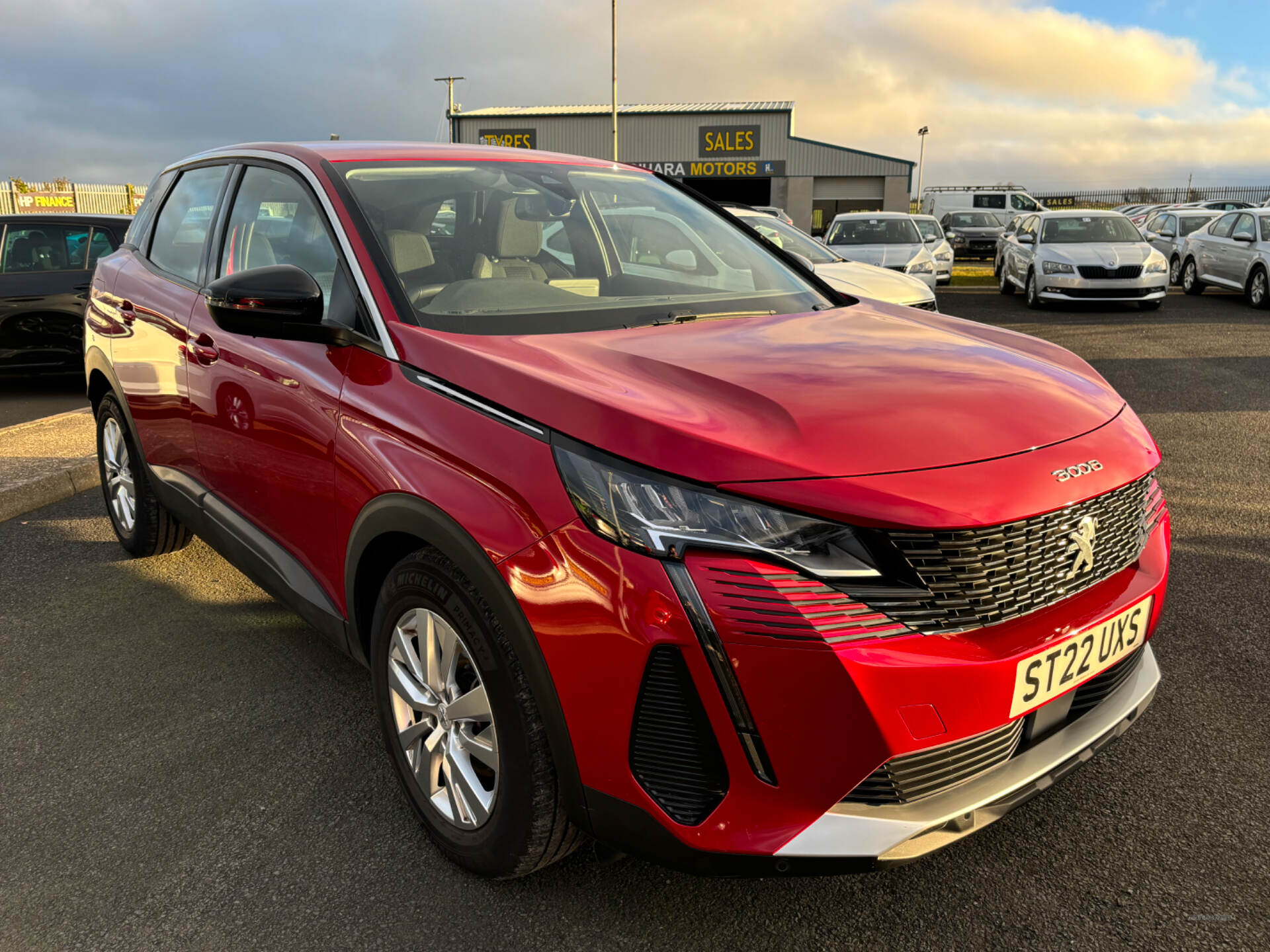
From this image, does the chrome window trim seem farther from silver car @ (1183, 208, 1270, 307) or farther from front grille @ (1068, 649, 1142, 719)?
silver car @ (1183, 208, 1270, 307)

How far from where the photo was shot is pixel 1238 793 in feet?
8.49

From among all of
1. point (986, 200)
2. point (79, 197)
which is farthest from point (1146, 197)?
point (79, 197)

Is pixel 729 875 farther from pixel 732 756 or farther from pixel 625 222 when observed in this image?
pixel 625 222

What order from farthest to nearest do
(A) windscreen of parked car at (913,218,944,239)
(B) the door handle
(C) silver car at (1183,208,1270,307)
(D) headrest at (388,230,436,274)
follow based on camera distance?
(A) windscreen of parked car at (913,218,944,239) < (C) silver car at (1183,208,1270,307) < (B) the door handle < (D) headrest at (388,230,436,274)

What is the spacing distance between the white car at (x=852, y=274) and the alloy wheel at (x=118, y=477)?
15.0 feet

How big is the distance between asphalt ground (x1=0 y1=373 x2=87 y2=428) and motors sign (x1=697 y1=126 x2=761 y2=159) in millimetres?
39434

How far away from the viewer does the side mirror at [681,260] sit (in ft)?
10.6

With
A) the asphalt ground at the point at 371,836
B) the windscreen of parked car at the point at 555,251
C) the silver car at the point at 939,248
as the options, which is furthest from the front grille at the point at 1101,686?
the silver car at the point at 939,248

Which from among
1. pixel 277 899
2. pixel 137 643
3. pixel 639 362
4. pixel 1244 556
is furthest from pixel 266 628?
pixel 1244 556

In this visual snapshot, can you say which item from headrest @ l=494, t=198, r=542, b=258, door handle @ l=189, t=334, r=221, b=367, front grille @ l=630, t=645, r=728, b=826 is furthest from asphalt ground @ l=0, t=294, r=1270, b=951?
headrest @ l=494, t=198, r=542, b=258

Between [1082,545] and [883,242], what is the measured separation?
13650 mm

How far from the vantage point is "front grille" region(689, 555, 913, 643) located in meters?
1.68

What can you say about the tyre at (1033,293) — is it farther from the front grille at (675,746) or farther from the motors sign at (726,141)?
the motors sign at (726,141)

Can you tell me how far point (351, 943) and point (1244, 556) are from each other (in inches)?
157
